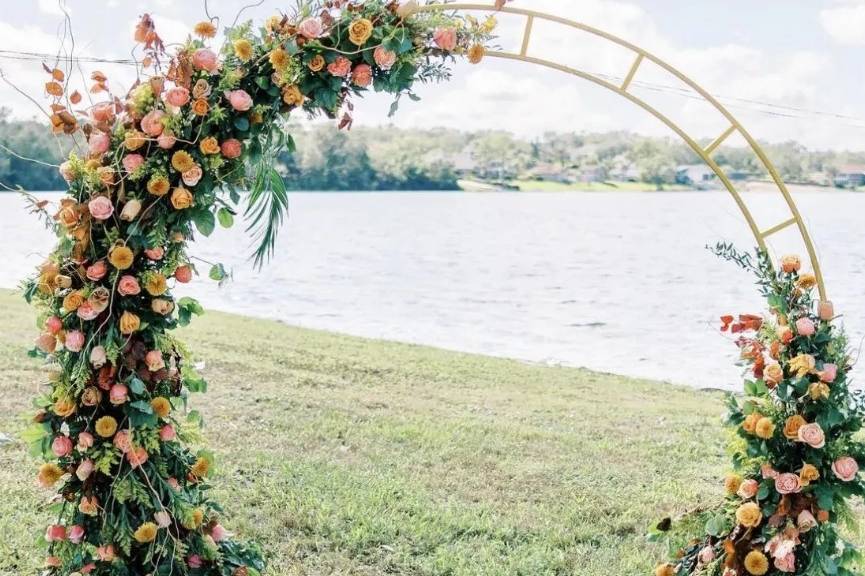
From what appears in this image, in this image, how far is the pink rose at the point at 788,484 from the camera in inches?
118

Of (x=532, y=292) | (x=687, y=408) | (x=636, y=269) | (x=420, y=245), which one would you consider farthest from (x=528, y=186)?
(x=687, y=408)

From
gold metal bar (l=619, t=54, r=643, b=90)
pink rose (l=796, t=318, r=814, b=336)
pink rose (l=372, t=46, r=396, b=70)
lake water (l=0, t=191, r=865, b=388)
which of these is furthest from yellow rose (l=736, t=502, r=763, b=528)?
pink rose (l=372, t=46, r=396, b=70)

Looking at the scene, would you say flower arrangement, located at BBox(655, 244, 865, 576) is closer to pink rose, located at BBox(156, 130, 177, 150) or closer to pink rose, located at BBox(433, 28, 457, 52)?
pink rose, located at BBox(433, 28, 457, 52)

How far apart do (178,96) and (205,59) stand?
0.15 metres

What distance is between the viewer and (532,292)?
20.7 metres

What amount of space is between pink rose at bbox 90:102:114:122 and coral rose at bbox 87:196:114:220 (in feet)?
0.98

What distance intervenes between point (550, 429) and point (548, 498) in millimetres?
1725

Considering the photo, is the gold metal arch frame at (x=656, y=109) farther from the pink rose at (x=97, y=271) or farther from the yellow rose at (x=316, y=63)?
the pink rose at (x=97, y=271)

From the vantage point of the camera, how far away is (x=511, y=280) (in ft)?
77.1

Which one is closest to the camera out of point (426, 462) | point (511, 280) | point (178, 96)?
point (178, 96)

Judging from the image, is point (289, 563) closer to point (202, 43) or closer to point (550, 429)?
point (202, 43)

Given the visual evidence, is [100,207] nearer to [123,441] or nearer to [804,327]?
[123,441]

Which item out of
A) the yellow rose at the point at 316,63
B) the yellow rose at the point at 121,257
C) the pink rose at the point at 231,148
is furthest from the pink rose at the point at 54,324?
the yellow rose at the point at 316,63

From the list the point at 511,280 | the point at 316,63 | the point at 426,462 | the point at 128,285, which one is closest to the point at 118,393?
the point at 128,285
